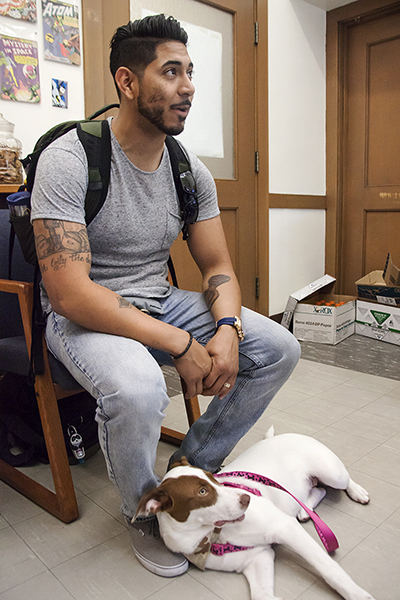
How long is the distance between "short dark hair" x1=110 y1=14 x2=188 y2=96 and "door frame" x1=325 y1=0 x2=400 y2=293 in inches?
103

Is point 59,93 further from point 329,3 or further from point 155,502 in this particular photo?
point 329,3

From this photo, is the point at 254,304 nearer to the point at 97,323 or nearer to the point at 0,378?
the point at 0,378

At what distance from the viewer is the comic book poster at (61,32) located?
2.18 m

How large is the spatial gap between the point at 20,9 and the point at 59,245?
4.87ft

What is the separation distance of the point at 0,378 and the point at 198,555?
0.97 meters

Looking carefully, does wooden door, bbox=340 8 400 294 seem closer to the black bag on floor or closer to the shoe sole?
the black bag on floor

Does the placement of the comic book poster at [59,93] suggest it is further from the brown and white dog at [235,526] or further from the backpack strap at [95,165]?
the brown and white dog at [235,526]

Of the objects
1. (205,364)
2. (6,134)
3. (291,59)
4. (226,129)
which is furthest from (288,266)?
(205,364)

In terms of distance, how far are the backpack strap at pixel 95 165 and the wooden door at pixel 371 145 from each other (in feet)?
8.91

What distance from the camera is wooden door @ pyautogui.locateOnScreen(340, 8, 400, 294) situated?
345cm

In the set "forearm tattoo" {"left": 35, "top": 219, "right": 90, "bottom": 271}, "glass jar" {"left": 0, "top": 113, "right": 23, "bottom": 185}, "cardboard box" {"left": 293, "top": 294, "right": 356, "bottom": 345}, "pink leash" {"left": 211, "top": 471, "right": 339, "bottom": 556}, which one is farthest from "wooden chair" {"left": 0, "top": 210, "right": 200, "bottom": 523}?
"cardboard box" {"left": 293, "top": 294, "right": 356, "bottom": 345}

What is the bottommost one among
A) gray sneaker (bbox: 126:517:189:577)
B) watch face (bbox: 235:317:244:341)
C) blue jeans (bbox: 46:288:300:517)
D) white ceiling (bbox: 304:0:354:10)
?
gray sneaker (bbox: 126:517:189:577)

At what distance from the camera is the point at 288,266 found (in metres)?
3.56

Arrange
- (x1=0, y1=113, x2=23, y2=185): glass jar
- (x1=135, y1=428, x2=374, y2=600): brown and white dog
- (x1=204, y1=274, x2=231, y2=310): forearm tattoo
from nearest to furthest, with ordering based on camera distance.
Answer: (x1=135, y1=428, x2=374, y2=600): brown and white dog
(x1=204, y1=274, x2=231, y2=310): forearm tattoo
(x1=0, y1=113, x2=23, y2=185): glass jar
